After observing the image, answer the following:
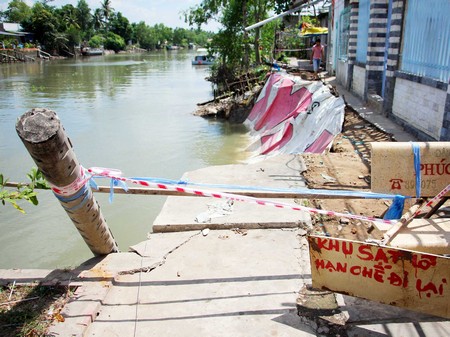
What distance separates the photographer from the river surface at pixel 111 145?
22.5 feet

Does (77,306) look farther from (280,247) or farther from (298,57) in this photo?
(298,57)

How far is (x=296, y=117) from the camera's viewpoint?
1067 centimetres

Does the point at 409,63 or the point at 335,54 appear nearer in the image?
the point at 409,63

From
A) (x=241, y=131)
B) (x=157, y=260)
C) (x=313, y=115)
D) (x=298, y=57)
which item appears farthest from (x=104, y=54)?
(x=157, y=260)

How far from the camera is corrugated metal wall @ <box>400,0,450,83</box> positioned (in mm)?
7007

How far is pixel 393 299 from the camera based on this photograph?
2732mm

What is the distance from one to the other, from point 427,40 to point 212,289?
7.06 meters

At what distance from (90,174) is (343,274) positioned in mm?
2396

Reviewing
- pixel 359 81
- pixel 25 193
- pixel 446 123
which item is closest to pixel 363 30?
pixel 359 81

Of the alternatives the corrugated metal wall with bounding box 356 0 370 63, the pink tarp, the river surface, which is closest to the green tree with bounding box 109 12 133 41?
the river surface

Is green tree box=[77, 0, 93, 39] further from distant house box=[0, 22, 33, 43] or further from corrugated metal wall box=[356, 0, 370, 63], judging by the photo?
corrugated metal wall box=[356, 0, 370, 63]

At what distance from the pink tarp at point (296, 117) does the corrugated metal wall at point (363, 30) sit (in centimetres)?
249

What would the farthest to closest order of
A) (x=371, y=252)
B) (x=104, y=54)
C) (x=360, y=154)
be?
(x=104, y=54) < (x=360, y=154) < (x=371, y=252)

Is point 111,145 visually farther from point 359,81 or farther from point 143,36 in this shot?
point 143,36
